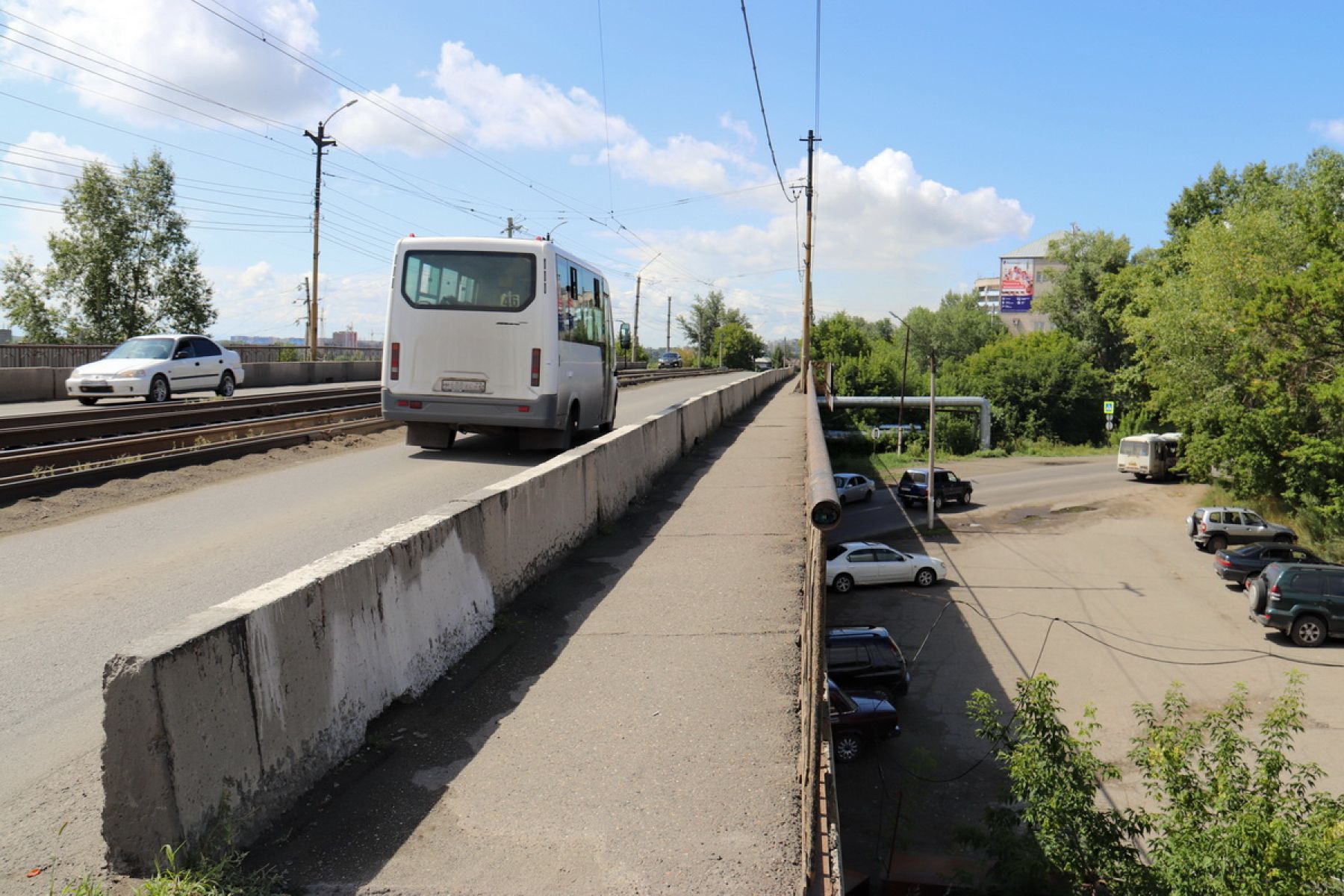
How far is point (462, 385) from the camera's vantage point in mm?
13797

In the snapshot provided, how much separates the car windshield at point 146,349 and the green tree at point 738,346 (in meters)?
113

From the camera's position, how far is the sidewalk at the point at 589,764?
150 inches

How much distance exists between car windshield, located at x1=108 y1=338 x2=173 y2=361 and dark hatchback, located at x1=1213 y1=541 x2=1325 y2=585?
30.4 m

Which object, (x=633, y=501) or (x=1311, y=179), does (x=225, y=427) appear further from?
(x=1311, y=179)

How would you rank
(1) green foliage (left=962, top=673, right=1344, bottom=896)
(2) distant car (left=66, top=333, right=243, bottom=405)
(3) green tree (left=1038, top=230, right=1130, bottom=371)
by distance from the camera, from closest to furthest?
1. (1) green foliage (left=962, top=673, right=1344, bottom=896)
2. (2) distant car (left=66, top=333, right=243, bottom=405)
3. (3) green tree (left=1038, top=230, right=1130, bottom=371)

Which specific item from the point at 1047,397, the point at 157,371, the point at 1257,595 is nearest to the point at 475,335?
the point at 157,371

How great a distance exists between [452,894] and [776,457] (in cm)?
1464

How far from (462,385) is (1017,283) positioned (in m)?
150

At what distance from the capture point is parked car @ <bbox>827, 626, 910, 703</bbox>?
1977cm

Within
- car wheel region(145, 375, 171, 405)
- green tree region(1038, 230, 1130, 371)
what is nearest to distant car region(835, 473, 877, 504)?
car wheel region(145, 375, 171, 405)

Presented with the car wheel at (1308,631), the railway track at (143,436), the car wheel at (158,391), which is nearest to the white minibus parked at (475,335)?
the railway track at (143,436)

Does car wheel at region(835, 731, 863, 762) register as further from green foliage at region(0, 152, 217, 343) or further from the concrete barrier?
green foliage at region(0, 152, 217, 343)

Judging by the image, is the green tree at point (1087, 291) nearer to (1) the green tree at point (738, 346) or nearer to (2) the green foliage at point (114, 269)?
(1) the green tree at point (738, 346)

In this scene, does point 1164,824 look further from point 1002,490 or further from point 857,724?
point 1002,490
